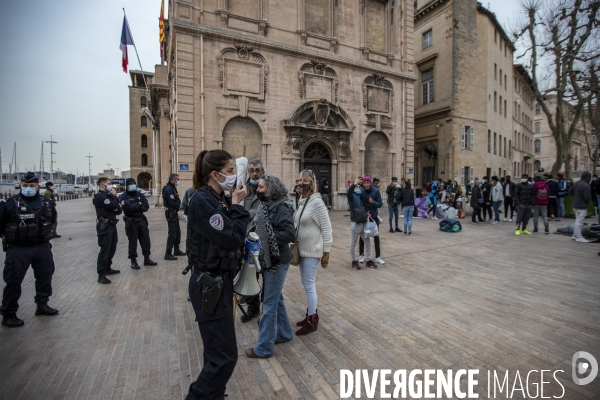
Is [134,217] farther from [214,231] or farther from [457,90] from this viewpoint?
[457,90]

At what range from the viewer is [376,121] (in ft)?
66.4

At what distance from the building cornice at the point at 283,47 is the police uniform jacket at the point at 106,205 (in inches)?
463

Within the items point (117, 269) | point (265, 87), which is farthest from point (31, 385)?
point (265, 87)

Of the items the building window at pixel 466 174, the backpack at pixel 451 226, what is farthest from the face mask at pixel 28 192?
the building window at pixel 466 174

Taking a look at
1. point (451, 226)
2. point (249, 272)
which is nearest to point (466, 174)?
point (451, 226)

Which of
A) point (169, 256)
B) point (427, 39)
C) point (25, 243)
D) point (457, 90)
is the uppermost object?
point (427, 39)

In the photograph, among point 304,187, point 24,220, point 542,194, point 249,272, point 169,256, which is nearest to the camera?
point 249,272

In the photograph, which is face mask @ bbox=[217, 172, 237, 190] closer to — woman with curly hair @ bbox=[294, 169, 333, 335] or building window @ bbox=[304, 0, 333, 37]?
woman with curly hair @ bbox=[294, 169, 333, 335]

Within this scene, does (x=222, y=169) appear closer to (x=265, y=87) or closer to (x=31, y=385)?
(x=31, y=385)

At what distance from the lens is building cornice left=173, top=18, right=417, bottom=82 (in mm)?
14979

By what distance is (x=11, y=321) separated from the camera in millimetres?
4051

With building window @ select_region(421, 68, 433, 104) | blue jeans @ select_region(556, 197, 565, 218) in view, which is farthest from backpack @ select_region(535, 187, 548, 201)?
building window @ select_region(421, 68, 433, 104)

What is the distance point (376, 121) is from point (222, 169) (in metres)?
19.4

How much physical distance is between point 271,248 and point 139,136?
2690 inches
